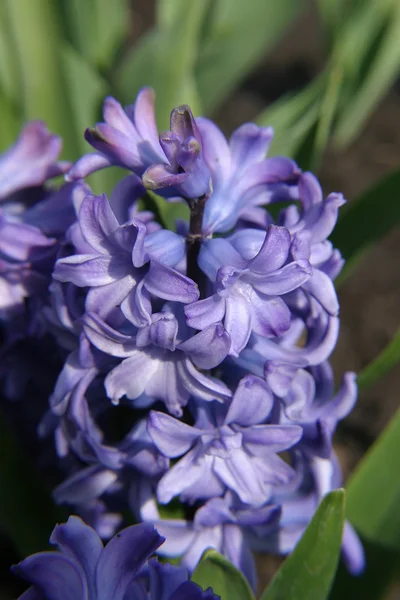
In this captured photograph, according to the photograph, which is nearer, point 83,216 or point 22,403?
point 83,216

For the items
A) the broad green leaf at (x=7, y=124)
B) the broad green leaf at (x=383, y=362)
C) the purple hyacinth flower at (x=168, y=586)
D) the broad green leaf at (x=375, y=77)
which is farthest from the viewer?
the broad green leaf at (x=375, y=77)

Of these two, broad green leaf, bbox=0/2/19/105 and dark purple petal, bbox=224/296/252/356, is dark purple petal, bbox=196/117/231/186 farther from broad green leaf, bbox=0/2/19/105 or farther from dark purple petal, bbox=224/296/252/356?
broad green leaf, bbox=0/2/19/105

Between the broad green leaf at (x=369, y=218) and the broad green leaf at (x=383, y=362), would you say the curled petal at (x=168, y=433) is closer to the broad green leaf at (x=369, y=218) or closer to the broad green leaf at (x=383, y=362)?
the broad green leaf at (x=383, y=362)

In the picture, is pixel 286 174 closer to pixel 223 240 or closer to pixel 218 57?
pixel 223 240

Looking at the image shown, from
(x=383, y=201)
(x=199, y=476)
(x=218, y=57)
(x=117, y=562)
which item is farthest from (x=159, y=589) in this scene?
(x=218, y=57)

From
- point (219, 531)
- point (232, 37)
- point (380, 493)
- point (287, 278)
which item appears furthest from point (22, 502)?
point (232, 37)

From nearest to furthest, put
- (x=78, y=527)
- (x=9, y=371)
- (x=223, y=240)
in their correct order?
(x=78, y=527) < (x=223, y=240) < (x=9, y=371)

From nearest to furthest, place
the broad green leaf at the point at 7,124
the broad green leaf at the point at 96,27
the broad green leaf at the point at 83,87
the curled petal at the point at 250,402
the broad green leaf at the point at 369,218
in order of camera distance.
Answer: the curled petal at the point at 250,402, the broad green leaf at the point at 369,218, the broad green leaf at the point at 83,87, the broad green leaf at the point at 7,124, the broad green leaf at the point at 96,27

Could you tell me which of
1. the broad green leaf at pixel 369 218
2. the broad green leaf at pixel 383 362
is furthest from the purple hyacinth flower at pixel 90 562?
the broad green leaf at pixel 369 218

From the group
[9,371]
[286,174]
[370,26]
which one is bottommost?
[9,371]
